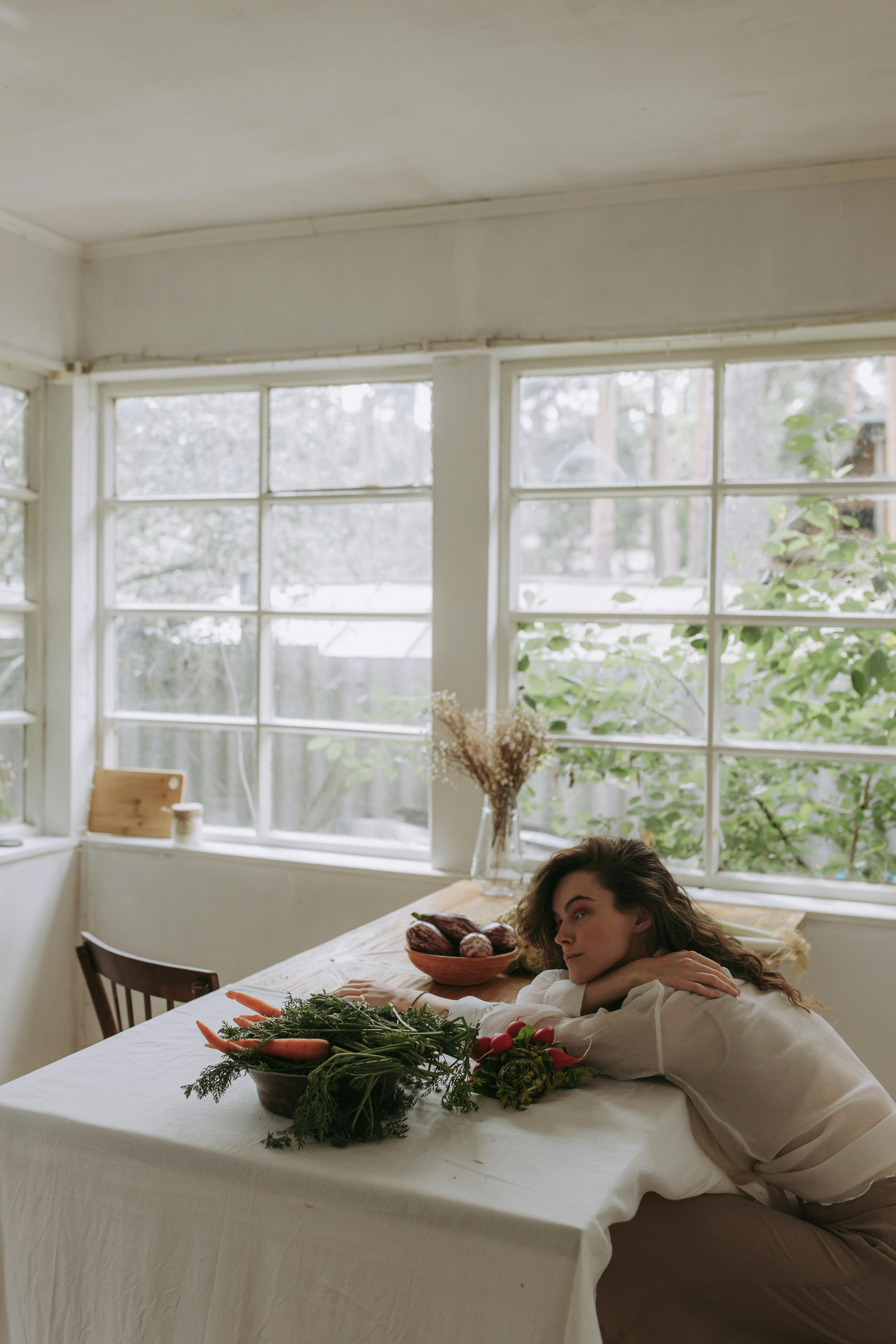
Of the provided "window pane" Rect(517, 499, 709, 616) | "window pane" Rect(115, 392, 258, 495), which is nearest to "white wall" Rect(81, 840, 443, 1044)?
"window pane" Rect(517, 499, 709, 616)

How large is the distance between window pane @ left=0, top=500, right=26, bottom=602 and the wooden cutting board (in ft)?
2.29

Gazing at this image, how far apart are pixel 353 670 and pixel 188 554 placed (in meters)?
0.76

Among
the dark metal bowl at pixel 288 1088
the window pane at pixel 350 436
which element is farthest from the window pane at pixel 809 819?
the dark metal bowl at pixel 288 1088

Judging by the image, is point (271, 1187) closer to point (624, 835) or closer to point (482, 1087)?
point (482, 1087)

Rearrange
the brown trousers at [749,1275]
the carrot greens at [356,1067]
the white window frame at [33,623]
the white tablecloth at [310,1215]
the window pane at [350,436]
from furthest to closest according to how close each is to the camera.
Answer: the white window frame at [33,623] < the window pane at [350,436] < the brown trousers at [749,1275] < the carrot greens at [356,1067] < the white tablecloth at [310,1215]

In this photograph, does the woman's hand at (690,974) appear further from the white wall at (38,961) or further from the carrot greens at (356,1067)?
the white wall at (38,961)

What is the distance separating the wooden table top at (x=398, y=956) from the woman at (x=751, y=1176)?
0.52 m

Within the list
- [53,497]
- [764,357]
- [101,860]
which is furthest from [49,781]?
[764,357]

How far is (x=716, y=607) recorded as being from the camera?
3199 mm

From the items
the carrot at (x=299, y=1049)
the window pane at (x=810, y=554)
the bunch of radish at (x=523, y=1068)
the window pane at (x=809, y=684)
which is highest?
the window pane at (x=810, y=554)

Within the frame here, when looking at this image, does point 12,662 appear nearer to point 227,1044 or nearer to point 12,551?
point 12,551

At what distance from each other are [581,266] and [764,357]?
23.9 inches

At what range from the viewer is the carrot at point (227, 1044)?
1498 mm

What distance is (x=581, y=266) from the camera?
3.20 metres
